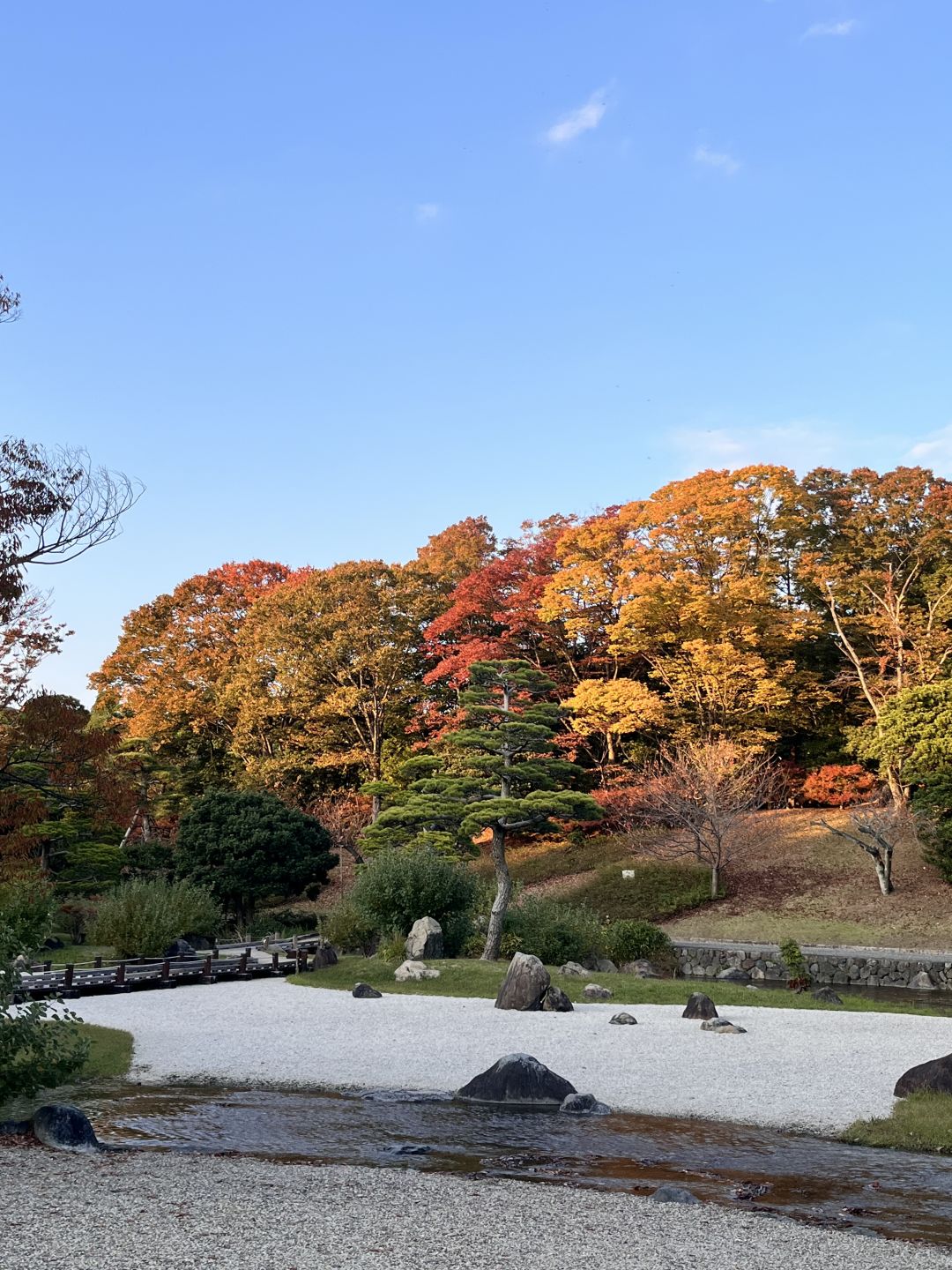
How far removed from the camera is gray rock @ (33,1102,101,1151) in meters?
8.12

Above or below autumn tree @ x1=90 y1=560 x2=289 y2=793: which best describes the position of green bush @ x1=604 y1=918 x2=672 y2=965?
below

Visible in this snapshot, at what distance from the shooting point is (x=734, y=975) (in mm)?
23375

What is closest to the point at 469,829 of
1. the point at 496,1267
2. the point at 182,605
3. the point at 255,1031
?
the point at 255,1031

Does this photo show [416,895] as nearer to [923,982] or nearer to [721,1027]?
[721,1027]

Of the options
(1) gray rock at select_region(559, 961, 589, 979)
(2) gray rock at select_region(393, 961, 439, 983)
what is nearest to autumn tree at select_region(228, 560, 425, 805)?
(1) gray rock at select_region(559, 961, 589, 979)

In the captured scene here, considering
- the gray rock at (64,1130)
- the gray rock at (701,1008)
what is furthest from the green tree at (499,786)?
the gray rock at (64,1130)

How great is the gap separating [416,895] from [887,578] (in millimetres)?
21954

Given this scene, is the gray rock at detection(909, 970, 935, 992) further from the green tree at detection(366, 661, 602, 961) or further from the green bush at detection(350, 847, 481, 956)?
the green bush at detection(350, 847, 481, 956)

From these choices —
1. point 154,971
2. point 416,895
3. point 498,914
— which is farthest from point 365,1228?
point 416,895

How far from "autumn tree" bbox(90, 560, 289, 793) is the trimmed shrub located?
2293 centimetres

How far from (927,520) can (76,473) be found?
3157 cm

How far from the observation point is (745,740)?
119 feet

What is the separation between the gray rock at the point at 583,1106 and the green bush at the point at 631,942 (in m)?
13.7

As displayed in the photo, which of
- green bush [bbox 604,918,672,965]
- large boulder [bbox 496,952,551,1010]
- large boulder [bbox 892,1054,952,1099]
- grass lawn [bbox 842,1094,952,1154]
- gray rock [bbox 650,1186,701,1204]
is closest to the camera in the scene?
gray rock [bbox 650,1186,701,1204]
